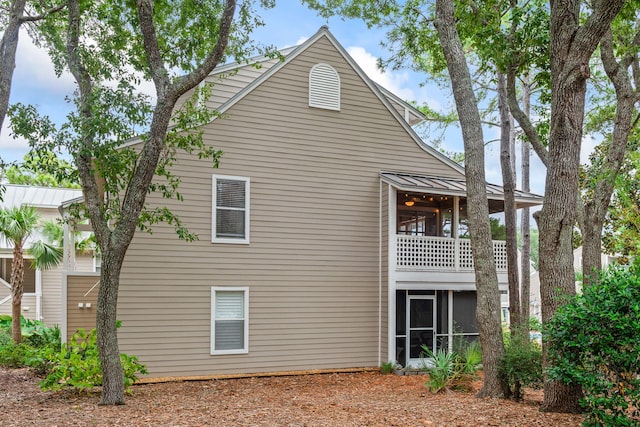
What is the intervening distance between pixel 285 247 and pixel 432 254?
3.96 m

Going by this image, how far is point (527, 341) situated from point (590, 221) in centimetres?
324

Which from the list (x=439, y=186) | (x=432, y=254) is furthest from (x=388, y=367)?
(x=439, y=186)

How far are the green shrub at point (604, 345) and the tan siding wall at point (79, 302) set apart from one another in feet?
31.1

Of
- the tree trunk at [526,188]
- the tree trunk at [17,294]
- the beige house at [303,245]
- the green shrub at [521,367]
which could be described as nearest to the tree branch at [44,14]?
the beige house at [303,245]

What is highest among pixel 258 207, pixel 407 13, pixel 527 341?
pixel 407 13

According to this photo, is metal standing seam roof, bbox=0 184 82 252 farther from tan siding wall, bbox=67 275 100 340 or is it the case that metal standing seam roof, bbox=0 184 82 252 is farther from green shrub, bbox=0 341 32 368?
tan siding wall, bbox=67 275 100 340

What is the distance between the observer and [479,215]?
10352mm

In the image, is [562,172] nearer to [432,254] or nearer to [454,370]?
[454,370]

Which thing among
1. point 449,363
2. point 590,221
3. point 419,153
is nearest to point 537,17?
point 590,221

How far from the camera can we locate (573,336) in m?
7.58

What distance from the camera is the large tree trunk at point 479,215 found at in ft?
32.7

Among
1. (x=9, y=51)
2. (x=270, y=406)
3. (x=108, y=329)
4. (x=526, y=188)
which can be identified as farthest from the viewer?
(x=526, y=188)

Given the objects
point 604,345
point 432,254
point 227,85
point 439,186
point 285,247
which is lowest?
point 604,345

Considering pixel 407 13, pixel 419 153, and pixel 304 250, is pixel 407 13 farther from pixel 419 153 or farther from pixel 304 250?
pixel 304 250
